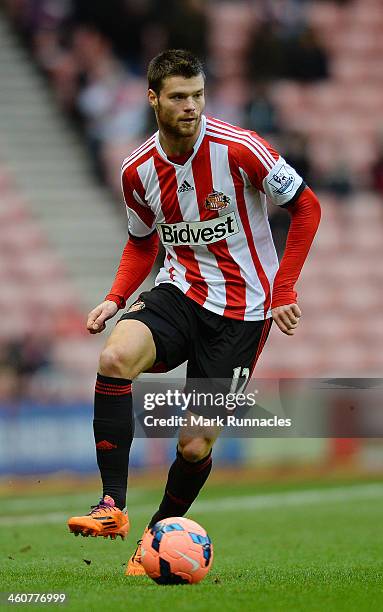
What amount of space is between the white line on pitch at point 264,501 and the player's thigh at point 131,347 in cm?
450

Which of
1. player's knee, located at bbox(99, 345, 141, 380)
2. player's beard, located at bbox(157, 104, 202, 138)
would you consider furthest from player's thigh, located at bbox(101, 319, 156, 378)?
player's beard, located at bbox(157, 104, 202, 138)

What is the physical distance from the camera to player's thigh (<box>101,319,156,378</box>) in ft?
18.7

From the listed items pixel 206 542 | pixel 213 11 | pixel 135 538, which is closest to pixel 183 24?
pixel 213 11

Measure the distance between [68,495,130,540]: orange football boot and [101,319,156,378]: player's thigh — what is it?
62 centimetres

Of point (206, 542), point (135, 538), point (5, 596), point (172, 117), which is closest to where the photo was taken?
point (5, 596)

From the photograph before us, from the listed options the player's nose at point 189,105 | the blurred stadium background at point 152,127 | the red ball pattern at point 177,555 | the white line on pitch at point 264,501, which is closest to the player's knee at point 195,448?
the red ball pattern at point 177,555

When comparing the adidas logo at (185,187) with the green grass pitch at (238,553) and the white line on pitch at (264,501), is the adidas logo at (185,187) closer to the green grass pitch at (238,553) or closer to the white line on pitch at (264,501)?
the green grass pitch at (238,553)

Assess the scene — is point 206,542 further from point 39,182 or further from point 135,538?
point 39,182

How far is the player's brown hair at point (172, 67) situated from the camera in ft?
19.2

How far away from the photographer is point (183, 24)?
60.7 ft

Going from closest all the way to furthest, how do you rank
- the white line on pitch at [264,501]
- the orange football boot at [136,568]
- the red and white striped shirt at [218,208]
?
1. the red and white striped shirt at [218,208]
2. the orange football boot at [136,568]
3. the white line on pitch at [264,501]

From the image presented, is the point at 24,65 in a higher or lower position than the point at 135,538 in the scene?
higher

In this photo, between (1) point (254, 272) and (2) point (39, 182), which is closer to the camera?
(1) point (254, 272)

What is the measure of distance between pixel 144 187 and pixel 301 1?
573 inches
